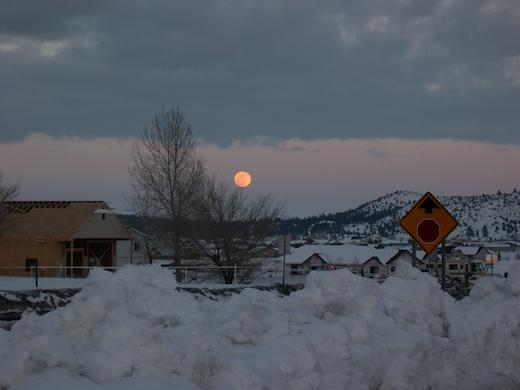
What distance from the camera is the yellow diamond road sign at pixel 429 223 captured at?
14914 mm

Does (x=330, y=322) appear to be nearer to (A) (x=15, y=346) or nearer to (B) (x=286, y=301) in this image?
(B) (x=286, y=301)

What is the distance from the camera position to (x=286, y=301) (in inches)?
361

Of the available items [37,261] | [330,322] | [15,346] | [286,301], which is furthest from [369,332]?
[37,261]

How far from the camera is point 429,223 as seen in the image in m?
15.1

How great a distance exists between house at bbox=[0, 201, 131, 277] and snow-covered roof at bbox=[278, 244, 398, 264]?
56.0m

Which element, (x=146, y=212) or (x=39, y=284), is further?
(x=146, y=212)

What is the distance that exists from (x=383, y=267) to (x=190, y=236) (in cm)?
5834

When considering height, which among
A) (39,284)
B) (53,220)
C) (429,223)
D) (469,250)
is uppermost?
(53,220)

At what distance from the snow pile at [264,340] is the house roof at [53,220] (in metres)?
31.6

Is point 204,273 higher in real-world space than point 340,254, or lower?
higher

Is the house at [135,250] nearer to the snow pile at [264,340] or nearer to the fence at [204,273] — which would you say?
the fence at [204,273]

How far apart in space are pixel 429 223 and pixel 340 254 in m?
96.0

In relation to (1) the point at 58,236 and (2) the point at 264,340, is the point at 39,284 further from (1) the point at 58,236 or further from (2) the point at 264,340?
(2) the point at 264,340

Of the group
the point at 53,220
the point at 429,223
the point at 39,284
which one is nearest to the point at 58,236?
the point at 53,220
